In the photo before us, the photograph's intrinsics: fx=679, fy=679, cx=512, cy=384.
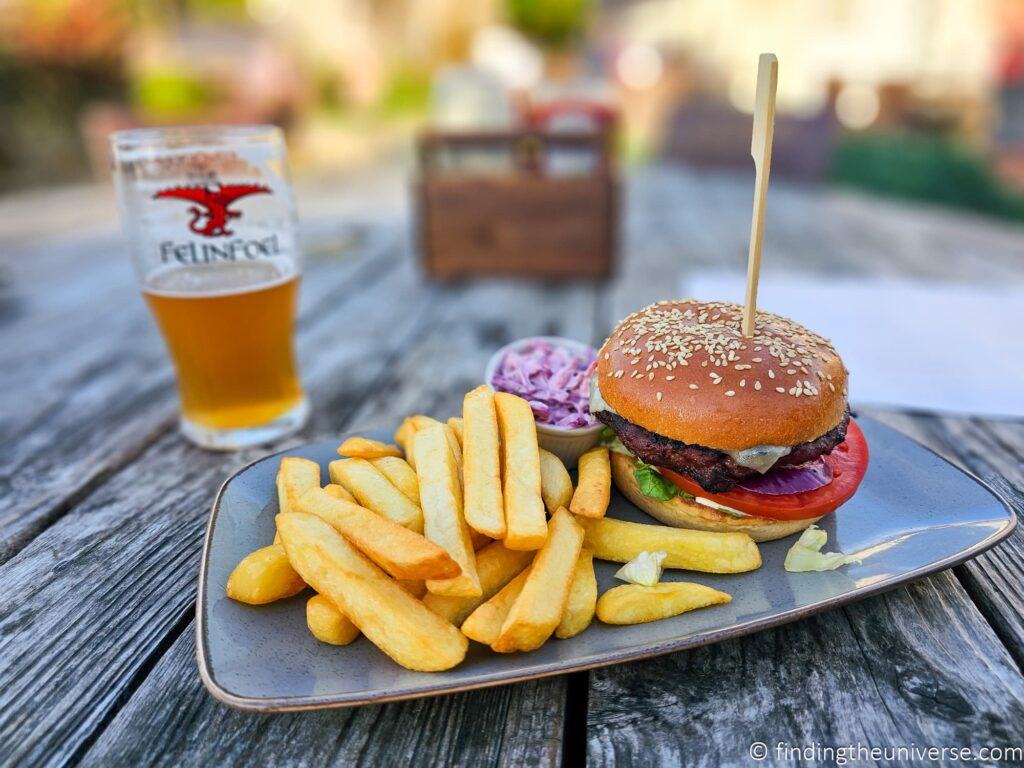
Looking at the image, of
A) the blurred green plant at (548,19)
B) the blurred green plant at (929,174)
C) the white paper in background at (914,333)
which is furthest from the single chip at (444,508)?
the blurred green plant at (548,19)

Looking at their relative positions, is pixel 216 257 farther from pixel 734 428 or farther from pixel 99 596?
pixel 734 428

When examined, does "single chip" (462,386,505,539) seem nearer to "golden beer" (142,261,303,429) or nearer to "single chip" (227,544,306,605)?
"single chip" (227,544,306,605)

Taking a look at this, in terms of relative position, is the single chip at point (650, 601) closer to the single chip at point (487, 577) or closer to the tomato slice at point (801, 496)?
the single chip at point (487, 577)

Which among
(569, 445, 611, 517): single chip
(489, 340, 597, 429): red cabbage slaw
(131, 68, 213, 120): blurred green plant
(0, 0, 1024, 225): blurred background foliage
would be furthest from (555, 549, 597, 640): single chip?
(131, 68, 213, 120): blurred green plant

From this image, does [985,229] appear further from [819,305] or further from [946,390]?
[946,390]

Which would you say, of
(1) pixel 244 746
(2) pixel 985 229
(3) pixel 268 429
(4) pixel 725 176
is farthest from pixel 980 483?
(4) pixel 725 176

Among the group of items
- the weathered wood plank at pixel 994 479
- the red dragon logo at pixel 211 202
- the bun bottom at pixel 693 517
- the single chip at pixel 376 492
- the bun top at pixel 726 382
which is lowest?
the weathered wood plank at pixel 994 479
